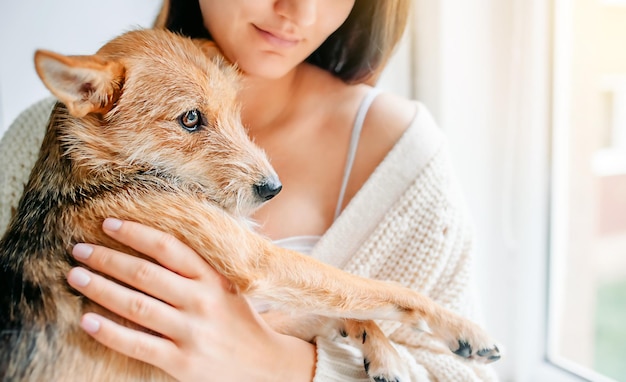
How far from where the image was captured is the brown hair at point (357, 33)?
1.35 metres

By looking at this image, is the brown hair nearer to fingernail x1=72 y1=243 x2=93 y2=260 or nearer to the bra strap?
the bra strap

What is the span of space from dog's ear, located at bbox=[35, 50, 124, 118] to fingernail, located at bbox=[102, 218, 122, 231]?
19 centimetres

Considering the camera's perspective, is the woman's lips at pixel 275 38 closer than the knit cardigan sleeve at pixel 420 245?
Yes

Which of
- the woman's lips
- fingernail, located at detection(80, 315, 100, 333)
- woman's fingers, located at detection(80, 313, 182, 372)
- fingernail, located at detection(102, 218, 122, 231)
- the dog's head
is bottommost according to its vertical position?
woman's fingers, located at detection(80, 313, 182, 372)

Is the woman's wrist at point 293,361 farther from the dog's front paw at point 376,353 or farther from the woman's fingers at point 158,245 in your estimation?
the woman's fingers at point 158,245

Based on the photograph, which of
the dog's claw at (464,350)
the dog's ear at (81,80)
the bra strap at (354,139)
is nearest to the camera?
the dog's ear at (81,80)

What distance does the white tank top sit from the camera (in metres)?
1.37

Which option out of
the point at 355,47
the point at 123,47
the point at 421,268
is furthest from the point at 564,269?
the point at 123,47

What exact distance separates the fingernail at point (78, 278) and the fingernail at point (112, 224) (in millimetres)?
86

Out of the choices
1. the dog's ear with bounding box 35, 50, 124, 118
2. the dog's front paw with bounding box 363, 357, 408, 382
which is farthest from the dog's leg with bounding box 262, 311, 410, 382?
the dog's ear with bounding box 35, 50, 124, 118

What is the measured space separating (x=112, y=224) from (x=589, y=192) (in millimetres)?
1534

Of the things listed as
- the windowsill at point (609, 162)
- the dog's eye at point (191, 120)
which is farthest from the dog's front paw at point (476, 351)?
the windowsill at point (609, 162)

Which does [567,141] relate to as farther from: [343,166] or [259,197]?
[259,197]

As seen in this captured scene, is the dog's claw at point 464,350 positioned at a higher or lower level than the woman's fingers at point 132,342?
lower
